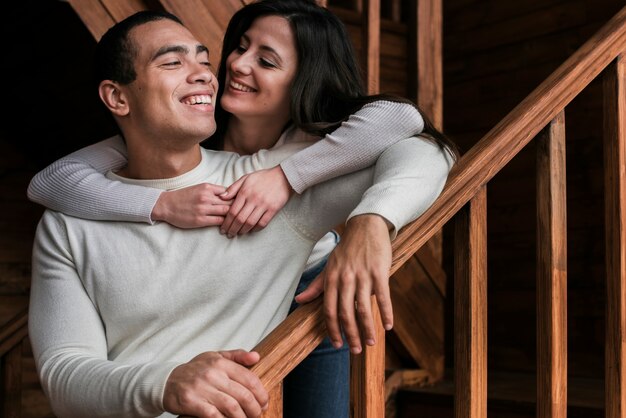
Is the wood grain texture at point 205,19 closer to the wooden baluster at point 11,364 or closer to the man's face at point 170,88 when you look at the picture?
the man's face at point 170,88

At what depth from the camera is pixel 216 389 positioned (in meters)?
1.18

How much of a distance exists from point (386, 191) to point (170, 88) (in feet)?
1.62

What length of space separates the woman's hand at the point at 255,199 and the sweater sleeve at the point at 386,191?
0.20ft

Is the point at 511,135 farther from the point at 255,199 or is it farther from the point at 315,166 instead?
the point at 255,199

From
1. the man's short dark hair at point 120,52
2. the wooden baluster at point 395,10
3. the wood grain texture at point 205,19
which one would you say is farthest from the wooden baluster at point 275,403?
the wooden baluster at point 395,10

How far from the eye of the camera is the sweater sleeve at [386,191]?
1.36m

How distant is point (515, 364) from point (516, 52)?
1.27 m

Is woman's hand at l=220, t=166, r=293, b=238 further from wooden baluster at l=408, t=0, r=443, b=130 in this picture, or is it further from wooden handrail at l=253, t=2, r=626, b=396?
wooden baluster at l=408, t=0, r=443, b=130

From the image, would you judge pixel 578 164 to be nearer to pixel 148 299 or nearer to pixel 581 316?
pixel 581 316

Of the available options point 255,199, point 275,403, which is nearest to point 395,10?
point 255,199

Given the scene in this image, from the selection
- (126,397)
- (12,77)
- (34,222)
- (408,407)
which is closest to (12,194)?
→ (34,222)

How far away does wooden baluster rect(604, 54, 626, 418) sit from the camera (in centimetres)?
171

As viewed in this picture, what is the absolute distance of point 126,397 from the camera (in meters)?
1.27

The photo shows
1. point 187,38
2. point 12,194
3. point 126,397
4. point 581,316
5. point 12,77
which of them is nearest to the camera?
point 126,397
